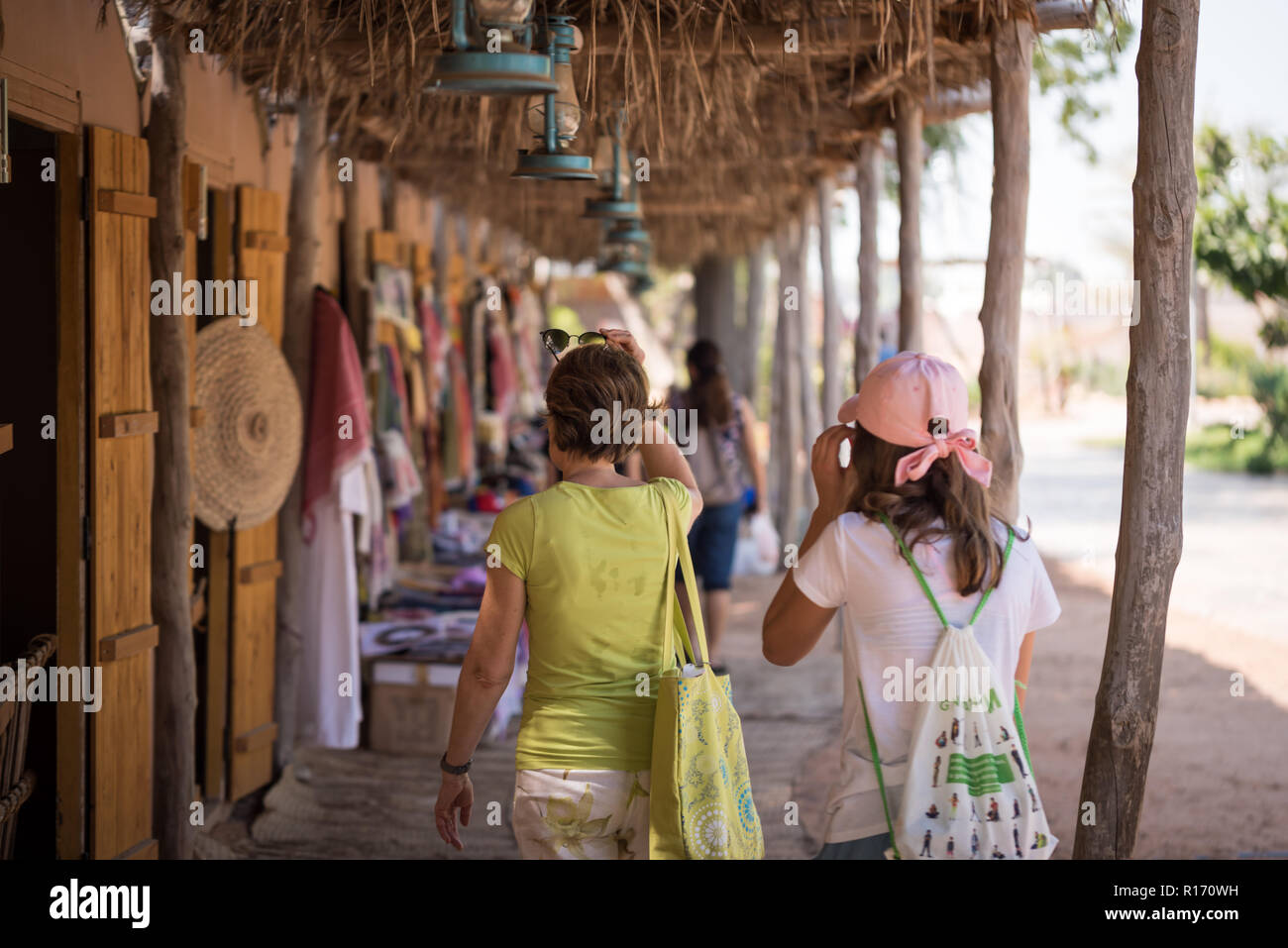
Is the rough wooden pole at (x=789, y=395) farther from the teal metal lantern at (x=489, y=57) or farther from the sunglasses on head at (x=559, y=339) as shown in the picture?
the teal metal lantern at (x=489, y=57)

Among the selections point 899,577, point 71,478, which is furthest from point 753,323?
point 899,577

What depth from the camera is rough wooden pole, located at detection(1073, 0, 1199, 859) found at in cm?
289

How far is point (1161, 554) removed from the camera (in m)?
2.98

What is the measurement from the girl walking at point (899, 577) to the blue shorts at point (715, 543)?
3945mm

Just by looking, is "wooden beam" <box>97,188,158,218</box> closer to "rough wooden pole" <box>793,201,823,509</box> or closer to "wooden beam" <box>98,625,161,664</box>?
"wooden beam" <box>98,625,161,664</box>

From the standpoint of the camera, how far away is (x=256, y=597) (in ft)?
16.7

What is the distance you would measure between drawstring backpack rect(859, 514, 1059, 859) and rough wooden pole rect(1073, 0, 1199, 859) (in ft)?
2.60

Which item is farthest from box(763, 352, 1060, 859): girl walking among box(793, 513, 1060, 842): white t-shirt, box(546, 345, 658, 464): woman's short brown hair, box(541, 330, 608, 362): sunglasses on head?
box(541, 330, 608, 362): sunglasses on head

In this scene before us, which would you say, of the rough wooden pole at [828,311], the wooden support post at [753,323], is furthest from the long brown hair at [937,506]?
the wooden support post at [753,323]

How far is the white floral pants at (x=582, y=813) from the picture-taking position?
2.48 meters

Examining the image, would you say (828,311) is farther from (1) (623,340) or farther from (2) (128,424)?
(1) (623,340)

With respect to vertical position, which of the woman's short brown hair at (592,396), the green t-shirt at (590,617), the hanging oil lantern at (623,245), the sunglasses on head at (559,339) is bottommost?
the green t-shirt at (590,617)

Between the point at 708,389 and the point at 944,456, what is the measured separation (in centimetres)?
402
